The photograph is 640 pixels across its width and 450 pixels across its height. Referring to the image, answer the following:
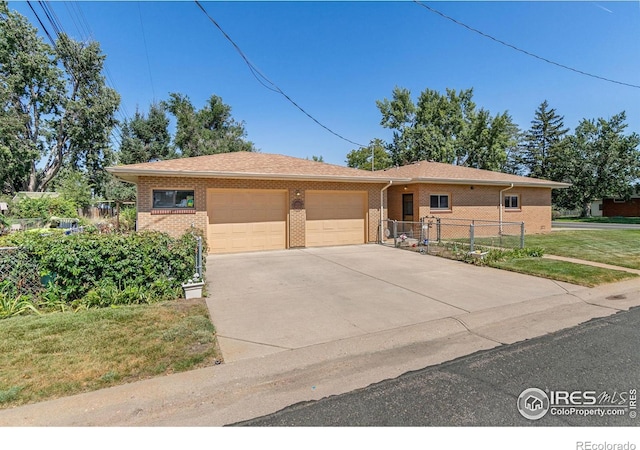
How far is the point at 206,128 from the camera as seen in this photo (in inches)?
1415

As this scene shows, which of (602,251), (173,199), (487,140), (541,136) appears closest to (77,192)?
(173,199)

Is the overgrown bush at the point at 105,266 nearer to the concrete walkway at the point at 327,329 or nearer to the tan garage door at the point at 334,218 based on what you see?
the concrete walkway at the point at 327,329

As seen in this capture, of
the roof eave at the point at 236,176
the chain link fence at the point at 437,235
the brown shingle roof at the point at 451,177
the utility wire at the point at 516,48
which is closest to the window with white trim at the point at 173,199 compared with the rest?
the roof eave at the point at 236,176

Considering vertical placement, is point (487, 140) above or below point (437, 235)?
above

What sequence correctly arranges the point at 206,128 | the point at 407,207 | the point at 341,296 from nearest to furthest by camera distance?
the point at 341,296, the point at 407,207, the point at 206,128

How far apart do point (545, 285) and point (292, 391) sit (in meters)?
6.15

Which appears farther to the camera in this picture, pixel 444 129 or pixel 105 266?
pixel 444 129

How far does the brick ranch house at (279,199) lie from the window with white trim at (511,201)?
1.42 m

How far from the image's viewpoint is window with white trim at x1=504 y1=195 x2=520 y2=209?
1653cm

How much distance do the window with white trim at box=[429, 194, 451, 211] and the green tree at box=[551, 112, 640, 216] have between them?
33.7 m

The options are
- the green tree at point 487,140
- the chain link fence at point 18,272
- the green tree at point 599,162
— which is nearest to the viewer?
the chain link fence at point 18,272

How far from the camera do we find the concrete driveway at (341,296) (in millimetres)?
4113

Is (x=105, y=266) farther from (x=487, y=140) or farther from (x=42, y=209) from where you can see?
(x=487, y=140)
